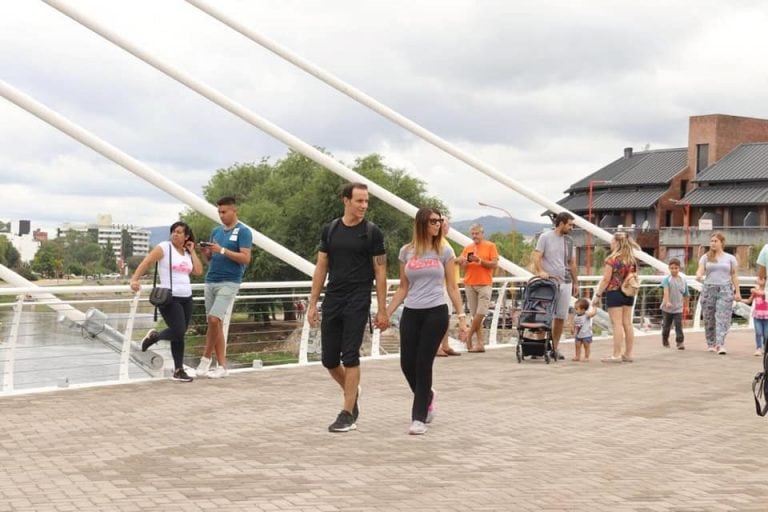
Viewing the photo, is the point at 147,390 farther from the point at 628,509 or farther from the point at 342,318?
the point at 628,509

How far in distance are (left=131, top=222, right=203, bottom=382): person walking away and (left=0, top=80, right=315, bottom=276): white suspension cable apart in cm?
345

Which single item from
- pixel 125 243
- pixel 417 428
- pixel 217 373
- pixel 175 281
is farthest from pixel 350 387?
pixel 125 243

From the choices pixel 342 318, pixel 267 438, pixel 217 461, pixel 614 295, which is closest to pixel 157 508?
pixel 217 461

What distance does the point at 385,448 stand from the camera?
7.45m

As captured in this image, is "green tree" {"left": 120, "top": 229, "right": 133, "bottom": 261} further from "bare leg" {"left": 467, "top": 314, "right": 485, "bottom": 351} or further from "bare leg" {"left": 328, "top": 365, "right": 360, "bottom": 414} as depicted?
"bare leg" {"left": 328, "top": 365, "right": 360, "bottom": 414}

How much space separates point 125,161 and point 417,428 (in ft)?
26.4

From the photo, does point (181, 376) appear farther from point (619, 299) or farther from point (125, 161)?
point (619, 299)

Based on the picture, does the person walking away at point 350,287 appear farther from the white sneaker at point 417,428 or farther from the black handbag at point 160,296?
the black handbag at point 160,296

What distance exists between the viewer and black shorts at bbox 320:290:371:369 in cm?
808

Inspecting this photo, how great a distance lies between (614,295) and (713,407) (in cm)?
426

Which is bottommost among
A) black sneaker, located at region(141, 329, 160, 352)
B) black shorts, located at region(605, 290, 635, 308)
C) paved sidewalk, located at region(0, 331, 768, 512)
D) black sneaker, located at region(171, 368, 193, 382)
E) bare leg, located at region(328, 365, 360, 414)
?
paved sidewalk, located at region(0, 331, 768, 512)

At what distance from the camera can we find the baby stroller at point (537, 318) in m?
13.6

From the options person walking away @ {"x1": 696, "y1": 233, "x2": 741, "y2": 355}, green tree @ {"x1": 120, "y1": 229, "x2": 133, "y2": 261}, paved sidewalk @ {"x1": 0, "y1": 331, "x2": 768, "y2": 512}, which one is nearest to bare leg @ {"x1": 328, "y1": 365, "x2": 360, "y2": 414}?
paved sidewalk @ {"x1": 0, "y1": 331, "x2": 768, "y2": 512}

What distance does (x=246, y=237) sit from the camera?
11.1 meters
